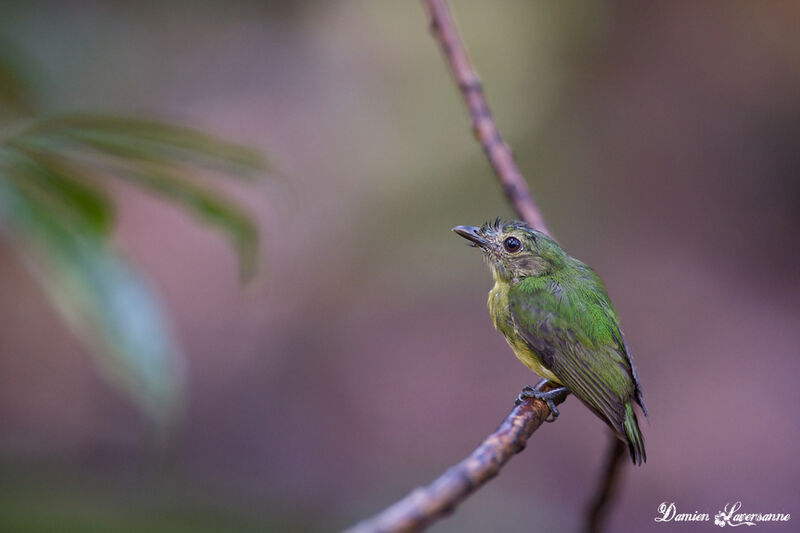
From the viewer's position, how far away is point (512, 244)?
173 cm

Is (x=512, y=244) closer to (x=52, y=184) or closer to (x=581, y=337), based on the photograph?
(x=581, y=337)

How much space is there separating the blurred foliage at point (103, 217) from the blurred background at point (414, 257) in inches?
81.2

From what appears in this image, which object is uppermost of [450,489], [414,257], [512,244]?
[414,257]

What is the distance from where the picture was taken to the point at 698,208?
5234mm

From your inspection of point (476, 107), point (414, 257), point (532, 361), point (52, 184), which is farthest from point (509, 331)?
point (414, 257)

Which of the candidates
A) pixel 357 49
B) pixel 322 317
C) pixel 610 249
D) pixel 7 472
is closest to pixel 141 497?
pixel 7 472

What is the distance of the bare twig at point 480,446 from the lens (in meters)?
0.62

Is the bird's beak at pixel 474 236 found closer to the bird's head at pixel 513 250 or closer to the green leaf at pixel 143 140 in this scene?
the bird's head at pixel 513 250

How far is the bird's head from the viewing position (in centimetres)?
170

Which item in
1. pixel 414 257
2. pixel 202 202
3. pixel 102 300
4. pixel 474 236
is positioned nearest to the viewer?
pixel 102 300

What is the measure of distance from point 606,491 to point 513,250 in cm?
63

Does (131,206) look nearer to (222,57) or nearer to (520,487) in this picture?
(222,57)
